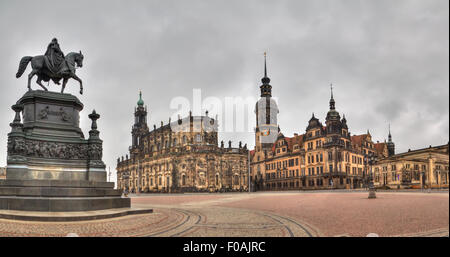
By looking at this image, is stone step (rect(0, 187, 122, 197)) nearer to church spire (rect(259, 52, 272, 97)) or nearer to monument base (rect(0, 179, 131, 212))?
monument base (rect(0, 179, 131, 212))

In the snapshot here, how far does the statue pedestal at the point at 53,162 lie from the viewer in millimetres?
11117

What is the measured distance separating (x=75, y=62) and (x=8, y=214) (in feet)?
30.4

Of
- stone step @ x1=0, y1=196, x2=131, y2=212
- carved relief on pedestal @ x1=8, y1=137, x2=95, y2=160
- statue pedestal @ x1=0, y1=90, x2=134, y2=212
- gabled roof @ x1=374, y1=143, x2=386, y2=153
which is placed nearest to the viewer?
stone step @ x1=0, y1=196, x2=131, y2=212

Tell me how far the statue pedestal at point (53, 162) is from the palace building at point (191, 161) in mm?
59459

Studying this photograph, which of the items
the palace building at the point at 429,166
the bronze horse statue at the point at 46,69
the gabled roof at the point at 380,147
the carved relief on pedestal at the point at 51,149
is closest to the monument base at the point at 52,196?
the carved relief on pedestal at the point at 51,149

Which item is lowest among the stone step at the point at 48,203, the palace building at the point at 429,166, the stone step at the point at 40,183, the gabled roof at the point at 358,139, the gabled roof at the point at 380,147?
the stone step at the point at 48,203

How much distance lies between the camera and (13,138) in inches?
515

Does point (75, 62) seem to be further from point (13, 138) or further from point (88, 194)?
point (88, 194)

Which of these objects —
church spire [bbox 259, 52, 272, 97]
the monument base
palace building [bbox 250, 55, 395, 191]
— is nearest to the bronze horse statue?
the monument base

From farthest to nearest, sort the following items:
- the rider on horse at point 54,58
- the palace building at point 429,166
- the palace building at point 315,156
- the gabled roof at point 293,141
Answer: the gabled roof at point 293,141, the palace building at point 315,156, the rider on horse at point 54,58, the palace building at point 429,166

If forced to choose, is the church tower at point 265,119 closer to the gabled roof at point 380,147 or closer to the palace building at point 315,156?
the palace building at point 315,156

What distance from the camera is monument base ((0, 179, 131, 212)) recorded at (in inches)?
421

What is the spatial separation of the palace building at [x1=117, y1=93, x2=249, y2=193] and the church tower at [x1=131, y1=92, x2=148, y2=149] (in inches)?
347
